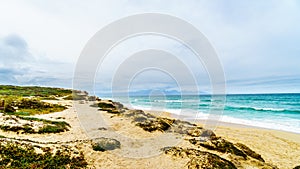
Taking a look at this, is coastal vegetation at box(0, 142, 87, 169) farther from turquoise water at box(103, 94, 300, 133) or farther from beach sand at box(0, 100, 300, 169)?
turquoise water at box(103, 94, 300, 133)

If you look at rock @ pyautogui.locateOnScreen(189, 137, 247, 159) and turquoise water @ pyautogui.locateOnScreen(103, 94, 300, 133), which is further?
turquoise water @ pyautogui.locateOnScreen(103, 94, 300, 133)

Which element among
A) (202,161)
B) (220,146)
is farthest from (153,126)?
(202,161)

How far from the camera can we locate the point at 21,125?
16.2 metres

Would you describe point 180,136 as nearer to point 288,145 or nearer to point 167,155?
point 167,155

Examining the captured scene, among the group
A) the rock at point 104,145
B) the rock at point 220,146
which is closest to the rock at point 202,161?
the rock at point 220,146

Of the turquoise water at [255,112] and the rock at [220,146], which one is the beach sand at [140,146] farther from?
the turquoise water at [255,112]

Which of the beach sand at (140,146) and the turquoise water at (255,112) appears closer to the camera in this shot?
the beach sand at (140,146)

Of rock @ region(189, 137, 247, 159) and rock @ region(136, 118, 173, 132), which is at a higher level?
rock @ region(136, 118, 173, 132)

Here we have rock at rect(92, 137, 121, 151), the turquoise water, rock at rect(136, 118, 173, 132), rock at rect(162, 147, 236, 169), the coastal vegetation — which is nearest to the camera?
the coastal vegetation

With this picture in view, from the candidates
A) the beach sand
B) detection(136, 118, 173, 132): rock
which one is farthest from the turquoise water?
detection(136, 118, 173, 132): rock

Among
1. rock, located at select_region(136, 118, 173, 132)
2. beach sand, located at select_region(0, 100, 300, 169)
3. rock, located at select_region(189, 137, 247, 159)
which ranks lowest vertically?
beach sand, located at select_region(0, 100, 300, 169)

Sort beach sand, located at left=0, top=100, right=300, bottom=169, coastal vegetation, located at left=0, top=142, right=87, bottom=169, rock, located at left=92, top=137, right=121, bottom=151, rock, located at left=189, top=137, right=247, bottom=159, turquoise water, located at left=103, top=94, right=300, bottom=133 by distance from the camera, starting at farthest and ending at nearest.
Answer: turquoise water, located at left=103, top=94, right=300, bottom=133 → rock, located at left=189, top=137, right=247, bottom=159 → rock, located at left=92, top=137, right=121, bottom=151 → beach sand, located at left=0, top=100, right=300, bottom=169 → coastal vegetation, located at left=0, top=142, right=87, bottom=169

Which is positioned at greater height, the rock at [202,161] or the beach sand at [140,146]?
the rock at [202,161]

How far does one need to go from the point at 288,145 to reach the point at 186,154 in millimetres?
14773
